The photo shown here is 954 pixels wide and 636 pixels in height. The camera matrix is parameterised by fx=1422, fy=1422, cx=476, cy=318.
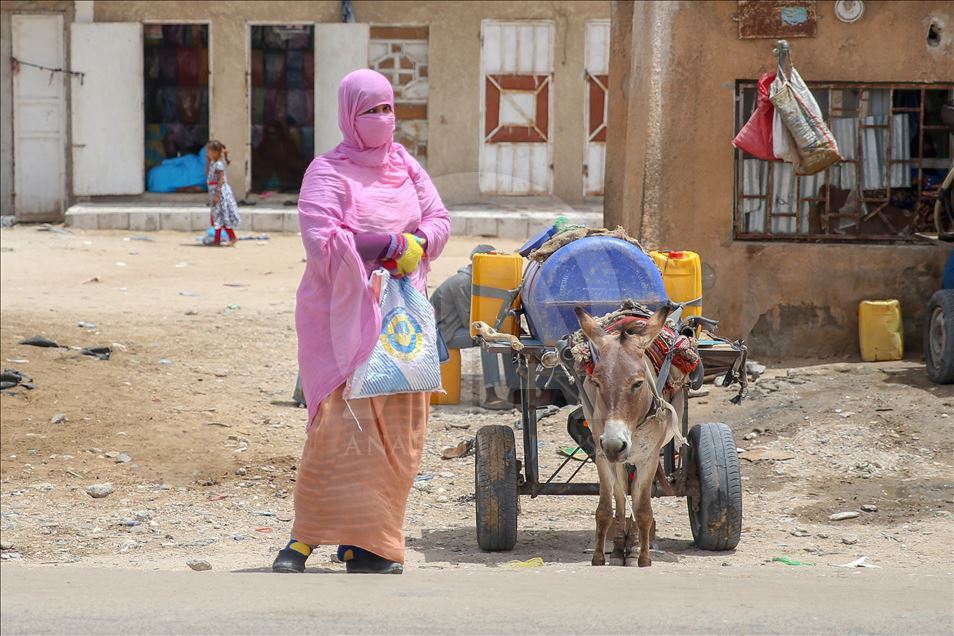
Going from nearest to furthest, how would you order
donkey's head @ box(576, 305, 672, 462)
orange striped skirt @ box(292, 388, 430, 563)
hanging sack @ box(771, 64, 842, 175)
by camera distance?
donkey's head @ box(576, 305, 672, 462) → orange striped skirt @ box(292, 388, 430, 563) → hanging sack @ box(771, 64, 842, 175)

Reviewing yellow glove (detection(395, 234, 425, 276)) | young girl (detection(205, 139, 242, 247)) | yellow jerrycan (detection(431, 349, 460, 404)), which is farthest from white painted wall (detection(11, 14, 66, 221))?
yellow glove (detection(395, 234, 425, 276))

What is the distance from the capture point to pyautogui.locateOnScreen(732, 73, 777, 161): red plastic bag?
30.8 ft

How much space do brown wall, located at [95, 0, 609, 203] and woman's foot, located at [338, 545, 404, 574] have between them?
1300cm

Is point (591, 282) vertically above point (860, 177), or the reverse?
point (860, 177)

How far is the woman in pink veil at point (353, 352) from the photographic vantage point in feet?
17.5

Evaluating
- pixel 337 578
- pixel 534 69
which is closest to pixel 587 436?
pixel 337 578

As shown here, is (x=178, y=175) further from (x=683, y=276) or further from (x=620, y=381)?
(x=620, y=381)

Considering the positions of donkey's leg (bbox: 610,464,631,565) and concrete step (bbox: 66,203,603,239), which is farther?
concrete step (bbox: 66,203,603,239)

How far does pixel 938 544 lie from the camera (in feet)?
21.0

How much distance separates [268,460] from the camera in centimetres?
797

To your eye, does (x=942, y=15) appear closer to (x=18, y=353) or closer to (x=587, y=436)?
(x=587, y=436)

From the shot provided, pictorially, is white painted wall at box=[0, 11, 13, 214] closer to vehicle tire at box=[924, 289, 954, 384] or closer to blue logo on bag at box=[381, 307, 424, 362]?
vehicle tire at box=[924, 289, 954, 384]

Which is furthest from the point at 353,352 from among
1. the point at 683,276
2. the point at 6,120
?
the point at 6,120

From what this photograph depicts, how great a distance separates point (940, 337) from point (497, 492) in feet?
13.9
